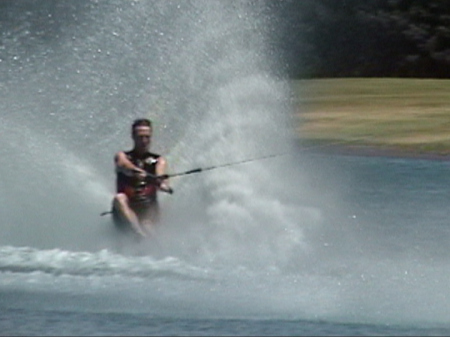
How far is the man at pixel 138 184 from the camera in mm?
14898

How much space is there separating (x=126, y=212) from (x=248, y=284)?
1.89 metres

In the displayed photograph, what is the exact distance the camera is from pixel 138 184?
1503cm

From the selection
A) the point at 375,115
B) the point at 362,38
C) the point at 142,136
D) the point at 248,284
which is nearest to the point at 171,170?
the point at 142,136

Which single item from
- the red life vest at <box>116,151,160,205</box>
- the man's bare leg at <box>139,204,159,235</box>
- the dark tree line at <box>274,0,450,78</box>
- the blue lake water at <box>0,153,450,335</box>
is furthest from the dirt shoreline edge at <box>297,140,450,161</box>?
the dark tree line at <box>274,0,450,78</box>

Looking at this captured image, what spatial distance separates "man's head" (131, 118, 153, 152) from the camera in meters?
14.9

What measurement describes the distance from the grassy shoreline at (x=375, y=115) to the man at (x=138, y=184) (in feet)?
36.9

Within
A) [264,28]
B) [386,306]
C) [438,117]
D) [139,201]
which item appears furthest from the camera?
[438,117]

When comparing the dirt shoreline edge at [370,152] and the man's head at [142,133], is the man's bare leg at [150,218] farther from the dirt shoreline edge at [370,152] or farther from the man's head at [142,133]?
the dirt shoreline edge at [370,152]

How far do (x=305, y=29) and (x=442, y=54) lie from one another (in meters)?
4.02


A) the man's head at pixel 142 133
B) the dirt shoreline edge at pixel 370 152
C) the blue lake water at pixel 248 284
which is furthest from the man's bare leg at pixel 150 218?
the dirt shoreline edge at pixel 370 152

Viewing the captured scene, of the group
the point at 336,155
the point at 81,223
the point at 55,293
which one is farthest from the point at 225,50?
the point at 55,293

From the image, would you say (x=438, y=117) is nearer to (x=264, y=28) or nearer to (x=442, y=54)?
(x=264, y=28)

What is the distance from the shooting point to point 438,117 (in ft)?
102

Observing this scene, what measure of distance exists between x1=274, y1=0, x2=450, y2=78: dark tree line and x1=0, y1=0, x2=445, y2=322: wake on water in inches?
441
